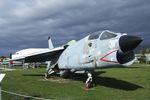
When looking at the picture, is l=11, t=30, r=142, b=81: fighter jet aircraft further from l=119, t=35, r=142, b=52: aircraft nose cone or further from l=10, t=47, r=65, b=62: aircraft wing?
l=10, t=47, r=65, b=62: aircraft wing

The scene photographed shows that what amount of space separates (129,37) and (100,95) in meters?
3.14

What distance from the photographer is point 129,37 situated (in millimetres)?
13086

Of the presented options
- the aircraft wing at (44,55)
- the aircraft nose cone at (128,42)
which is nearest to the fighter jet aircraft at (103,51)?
the aircraft nose cone at (128,42)

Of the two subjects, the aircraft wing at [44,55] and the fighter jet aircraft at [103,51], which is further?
the aircraft wing at [44,55]

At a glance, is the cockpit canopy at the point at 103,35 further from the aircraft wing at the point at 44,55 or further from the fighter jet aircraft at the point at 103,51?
the aircraft wing at the point at 44,55

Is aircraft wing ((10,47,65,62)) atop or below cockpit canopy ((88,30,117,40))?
below

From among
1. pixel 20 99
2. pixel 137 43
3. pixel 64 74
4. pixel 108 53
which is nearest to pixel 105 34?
pixel 108 53

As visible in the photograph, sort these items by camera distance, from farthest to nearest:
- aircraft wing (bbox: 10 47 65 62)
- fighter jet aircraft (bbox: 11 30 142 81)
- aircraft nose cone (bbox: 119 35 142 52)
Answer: aircraft wing (bbox: 10 47 65 62) < fighter jet aircraft (bbox: 11 30 142 81) < aircraft nose cone (bbox: 119 35 142 52)

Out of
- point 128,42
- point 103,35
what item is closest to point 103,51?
point 103,35

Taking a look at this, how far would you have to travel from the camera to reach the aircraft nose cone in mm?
12859

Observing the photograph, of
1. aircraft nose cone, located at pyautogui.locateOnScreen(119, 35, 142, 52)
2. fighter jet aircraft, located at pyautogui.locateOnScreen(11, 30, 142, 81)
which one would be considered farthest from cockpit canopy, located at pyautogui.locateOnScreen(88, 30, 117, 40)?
aircraft nose cone, located at pyautogui.locateOnScreen(119, 35, 142, 52)

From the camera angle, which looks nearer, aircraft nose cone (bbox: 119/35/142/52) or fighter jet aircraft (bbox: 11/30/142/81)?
aircraft nose cone (bbox: 119/35/142/52)

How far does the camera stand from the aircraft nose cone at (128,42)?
12859 millimetres

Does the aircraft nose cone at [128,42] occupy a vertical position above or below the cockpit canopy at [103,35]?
below
